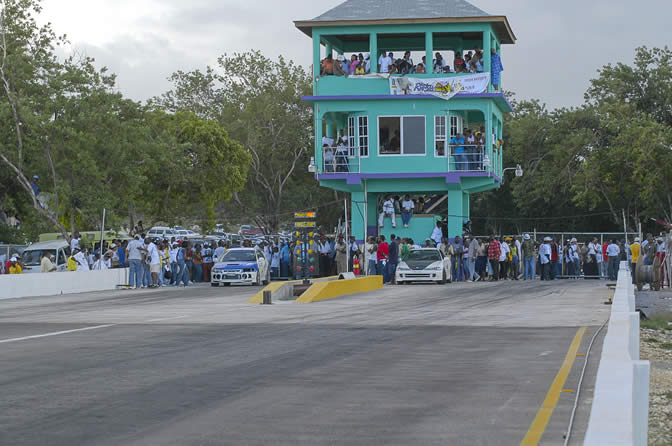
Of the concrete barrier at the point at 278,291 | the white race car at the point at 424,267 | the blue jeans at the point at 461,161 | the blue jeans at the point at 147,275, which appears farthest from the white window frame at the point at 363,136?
the concrete barrier at the point at 278,291

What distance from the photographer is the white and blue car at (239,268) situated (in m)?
37.3

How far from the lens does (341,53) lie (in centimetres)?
5047

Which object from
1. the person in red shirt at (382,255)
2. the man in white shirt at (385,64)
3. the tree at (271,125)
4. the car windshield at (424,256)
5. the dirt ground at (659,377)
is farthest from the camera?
the tree at (271,125)

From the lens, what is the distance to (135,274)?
36281 mm

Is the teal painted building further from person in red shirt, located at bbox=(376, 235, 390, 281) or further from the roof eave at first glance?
person in red shirt, located at bbox=(376, 235, 390, 281)

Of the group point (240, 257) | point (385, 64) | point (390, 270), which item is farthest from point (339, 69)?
point (240, 257)

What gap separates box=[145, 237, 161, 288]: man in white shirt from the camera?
36188 mm

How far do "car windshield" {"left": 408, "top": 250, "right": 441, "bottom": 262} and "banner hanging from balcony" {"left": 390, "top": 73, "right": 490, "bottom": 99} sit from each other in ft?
32.2

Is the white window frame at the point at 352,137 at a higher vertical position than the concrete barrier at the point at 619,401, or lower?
higher

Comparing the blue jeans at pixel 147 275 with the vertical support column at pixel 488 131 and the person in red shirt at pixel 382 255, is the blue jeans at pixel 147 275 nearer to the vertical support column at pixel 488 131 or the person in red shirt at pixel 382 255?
the person in red shirt at pixel 382 255

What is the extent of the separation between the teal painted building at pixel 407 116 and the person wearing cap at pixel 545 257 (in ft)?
18.6

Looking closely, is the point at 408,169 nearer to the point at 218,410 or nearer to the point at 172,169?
the point at 172,169

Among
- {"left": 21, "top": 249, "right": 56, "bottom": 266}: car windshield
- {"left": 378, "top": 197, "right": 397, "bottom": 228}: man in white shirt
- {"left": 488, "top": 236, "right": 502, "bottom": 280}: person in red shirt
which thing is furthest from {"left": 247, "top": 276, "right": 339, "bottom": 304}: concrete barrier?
{"left": 378, "top": 197, "right": 397, "bottom": 228}: man in white shirt

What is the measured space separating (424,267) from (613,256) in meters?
7.12
